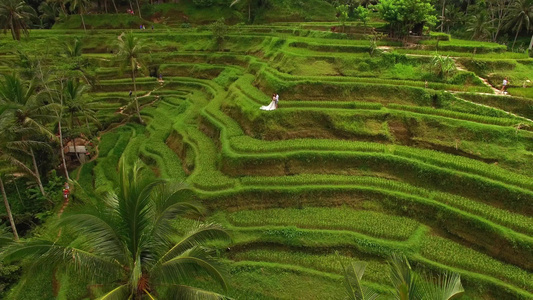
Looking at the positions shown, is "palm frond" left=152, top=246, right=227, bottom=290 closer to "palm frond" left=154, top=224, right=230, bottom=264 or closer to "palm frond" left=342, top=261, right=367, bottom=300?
"palm frond" left=154, top=224, right=230, bottom=264

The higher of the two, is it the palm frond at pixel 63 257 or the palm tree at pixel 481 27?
the palm tree at pixel 481 27

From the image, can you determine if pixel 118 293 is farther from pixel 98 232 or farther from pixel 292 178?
pixel 292 178

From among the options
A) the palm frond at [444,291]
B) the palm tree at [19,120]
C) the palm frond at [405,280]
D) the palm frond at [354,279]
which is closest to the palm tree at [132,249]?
the palm frond at [354,279]

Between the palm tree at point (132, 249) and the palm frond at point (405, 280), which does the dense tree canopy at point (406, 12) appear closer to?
the palm frond at point (405, 280)

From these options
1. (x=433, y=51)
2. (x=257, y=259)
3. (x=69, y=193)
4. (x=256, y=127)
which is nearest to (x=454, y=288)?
(x=257, y=259)

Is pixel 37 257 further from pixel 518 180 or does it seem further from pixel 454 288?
pixel 518 180

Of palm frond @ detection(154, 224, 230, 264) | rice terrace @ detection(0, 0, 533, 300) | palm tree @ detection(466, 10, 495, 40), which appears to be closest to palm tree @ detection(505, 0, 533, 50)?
palm tree @ detection(466, 10, 495, 40)

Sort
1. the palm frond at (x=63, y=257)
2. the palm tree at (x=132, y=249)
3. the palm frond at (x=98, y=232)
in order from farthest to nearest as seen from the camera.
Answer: the palm frond at (x=98, y=232), the palm tree at (x=132, y=249), the palm frond at (x=63, y=257)
